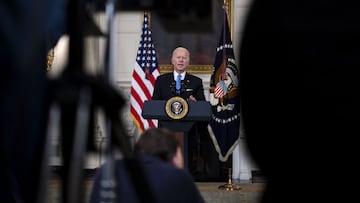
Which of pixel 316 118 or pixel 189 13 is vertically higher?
pixel 189 13

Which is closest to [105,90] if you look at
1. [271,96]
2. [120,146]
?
[120,146]

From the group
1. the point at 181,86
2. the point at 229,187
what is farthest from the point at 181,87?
the point at 229,187

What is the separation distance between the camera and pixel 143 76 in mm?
8227


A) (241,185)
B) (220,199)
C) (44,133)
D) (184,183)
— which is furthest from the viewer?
(241,185)

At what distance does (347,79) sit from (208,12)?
192 mm

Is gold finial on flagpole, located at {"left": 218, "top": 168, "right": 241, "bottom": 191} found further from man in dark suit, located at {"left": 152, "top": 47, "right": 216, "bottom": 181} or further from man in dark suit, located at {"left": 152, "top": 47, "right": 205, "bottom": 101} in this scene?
man in dark suit, located at {"left": 152, "top": 47, "right": 205, "bottom": 101}

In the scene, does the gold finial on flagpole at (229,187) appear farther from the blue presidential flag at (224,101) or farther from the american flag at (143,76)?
the american flag at (143,76)

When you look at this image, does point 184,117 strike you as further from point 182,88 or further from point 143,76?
point 143,76

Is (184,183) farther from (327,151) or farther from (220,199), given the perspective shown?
(220,199)

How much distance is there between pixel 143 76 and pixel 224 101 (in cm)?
97

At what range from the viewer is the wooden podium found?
6953 millimetres

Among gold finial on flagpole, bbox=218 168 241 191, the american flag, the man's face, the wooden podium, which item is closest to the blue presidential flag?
gold finial on flagpole, bbox=218 168 241 191

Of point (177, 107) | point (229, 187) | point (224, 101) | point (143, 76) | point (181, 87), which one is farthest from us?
point (143, 76)

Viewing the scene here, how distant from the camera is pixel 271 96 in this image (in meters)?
0.96
